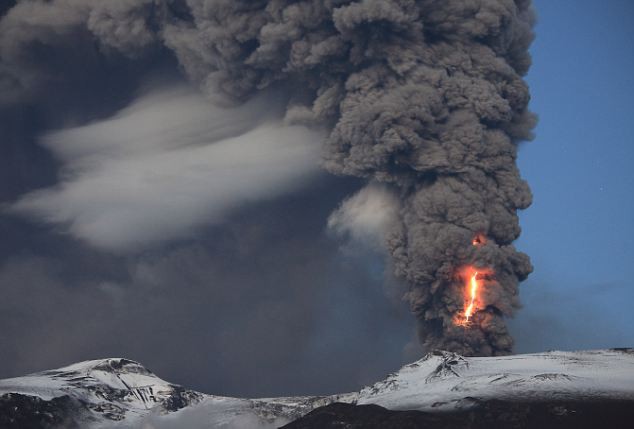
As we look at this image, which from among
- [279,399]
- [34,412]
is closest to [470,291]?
[34,412]

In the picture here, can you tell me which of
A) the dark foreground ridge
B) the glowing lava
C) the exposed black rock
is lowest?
the dark foreground ridge

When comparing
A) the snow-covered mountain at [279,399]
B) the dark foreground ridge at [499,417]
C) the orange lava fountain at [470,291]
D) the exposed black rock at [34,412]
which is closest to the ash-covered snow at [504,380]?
the snow-covered mountain at [279,399]

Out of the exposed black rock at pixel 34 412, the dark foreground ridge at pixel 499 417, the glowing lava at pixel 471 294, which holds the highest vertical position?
the glowing lava at pixel 471 294

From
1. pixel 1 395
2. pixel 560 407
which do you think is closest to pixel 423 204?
pixel 560 407

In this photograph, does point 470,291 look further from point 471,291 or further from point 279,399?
point 279,399

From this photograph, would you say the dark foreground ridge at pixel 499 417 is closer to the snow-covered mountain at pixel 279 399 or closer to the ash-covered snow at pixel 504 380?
the snow-covered mountain at pixel 279 399

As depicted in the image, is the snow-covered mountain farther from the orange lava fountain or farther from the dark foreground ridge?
the orange lava fountain

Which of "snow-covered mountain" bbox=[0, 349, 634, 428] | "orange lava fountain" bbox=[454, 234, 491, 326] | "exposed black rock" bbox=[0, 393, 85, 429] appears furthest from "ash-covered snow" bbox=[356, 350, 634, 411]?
"exposed black rock" bbox=[0, 393, 85, 429]
